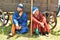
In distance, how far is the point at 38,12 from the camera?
8.36m

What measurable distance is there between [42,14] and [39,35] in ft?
2.87

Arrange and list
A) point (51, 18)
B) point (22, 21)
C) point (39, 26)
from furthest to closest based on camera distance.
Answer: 1. point (51, 18)
2. point (22, 21)
3. point (39, 26)

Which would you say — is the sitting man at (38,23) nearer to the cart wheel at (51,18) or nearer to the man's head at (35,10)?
the man's head at (35,10)

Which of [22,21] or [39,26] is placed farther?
[22,21]

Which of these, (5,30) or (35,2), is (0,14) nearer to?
(5,30)

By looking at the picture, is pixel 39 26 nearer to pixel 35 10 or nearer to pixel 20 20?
pixel 35 10


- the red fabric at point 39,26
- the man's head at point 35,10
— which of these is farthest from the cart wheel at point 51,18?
the man's head at point 35,10

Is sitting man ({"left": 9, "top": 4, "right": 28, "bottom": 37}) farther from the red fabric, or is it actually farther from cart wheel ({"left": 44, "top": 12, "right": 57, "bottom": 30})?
cart wheel ({"left": 44, "top": 12, "right": 57, "bottom": 30})

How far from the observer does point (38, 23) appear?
822 cm

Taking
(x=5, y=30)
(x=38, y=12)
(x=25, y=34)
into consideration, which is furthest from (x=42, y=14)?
(x=5, y=30)

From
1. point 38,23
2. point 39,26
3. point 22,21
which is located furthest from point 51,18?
point 22,21

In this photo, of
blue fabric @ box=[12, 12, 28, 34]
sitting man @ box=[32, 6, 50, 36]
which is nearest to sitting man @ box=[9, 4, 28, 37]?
blue fabric @ box=[12, 12, 28, 34]

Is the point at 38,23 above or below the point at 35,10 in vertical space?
below

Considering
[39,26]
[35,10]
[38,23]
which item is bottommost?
[39,26]
